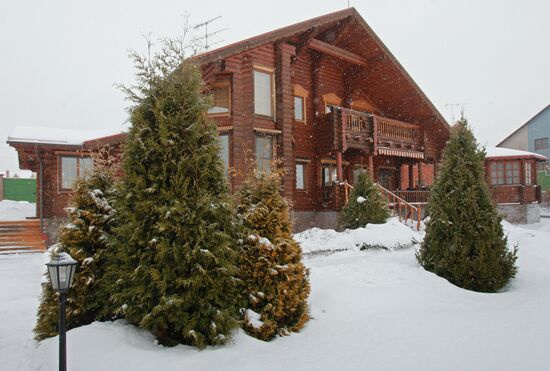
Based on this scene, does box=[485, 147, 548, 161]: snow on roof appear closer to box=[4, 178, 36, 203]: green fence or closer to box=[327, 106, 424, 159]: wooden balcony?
box=[327, 106, 424, 159]: wooden balcony

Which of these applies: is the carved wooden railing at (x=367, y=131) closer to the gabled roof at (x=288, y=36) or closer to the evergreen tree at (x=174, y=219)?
the gabled roof at (x=288, y=36)

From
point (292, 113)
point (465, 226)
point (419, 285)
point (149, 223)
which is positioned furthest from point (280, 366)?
point (292, 113)

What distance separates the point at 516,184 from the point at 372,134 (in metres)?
12.8

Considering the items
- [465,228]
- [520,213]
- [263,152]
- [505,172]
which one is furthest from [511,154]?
[465,228]

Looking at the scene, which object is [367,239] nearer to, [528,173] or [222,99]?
[222,99]

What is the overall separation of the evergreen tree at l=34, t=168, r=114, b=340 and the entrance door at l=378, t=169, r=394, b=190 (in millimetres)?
18613

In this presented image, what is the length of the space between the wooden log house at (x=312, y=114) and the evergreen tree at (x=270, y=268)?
805 cm

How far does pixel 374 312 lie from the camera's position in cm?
609

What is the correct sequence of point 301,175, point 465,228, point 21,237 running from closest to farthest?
point 465,228 → point 21,237 → point 301,175

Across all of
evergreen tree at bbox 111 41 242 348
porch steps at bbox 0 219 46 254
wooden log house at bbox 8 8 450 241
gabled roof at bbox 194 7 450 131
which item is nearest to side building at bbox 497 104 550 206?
wooden log house at bbox 8 8 450 241

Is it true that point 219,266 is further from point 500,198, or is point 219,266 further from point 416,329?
point 500,198

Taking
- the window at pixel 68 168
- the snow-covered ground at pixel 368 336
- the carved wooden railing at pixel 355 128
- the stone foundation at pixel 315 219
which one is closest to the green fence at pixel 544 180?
the carved wooden railing at pixel 355 128

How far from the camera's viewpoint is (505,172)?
81.6 feet

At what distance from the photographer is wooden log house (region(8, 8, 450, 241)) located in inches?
561
